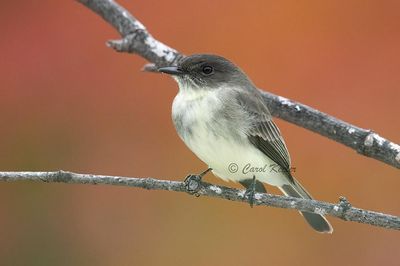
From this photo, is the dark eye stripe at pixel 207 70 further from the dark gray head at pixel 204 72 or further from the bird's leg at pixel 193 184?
the bird's leg at pixel 193 184

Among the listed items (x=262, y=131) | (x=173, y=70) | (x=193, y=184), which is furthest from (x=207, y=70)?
(x=193, y=184)

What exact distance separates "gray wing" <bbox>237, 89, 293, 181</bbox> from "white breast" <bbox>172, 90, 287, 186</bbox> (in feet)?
0.08

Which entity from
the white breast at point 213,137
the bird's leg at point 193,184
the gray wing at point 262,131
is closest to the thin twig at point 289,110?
the gray wing at point 262,131

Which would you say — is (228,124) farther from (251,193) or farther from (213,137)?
(251,193)

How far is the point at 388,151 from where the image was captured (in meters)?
1.86

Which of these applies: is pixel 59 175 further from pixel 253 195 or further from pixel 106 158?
pixel 106 158

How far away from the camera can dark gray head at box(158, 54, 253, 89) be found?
196cm

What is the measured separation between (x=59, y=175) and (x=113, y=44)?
0.71 meters

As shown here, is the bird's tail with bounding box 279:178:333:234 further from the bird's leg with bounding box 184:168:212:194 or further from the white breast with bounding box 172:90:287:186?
the bird's leg with bounding box 184:168:212:194

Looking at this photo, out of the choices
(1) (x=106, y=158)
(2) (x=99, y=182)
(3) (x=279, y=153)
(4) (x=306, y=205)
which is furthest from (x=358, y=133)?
(1) (x=106, y=158)

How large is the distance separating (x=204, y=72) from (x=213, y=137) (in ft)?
0.87

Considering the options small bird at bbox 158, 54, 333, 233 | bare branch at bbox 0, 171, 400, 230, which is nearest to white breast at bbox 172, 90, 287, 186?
small bird at bbox 158, 54, 333, 233

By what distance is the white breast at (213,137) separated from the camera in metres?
1.83

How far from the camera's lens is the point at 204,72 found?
1.99 meters
